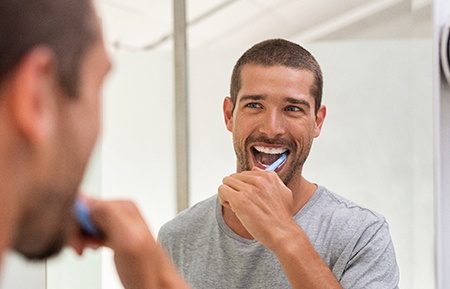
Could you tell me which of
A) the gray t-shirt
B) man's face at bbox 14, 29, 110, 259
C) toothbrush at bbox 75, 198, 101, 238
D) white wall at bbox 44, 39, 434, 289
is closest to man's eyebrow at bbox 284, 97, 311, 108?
the gray t-shirt

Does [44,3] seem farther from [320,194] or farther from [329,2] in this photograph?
[329,2]

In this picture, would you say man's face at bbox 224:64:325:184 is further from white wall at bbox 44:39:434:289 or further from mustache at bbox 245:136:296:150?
white wall at bbox 44:39:434:289

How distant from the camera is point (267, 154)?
0.91m

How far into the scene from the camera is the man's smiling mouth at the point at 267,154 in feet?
2.96

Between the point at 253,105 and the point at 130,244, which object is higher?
the point at 253,105

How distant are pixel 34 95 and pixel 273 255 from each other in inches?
24.3

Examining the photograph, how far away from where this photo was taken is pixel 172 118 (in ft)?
5.07

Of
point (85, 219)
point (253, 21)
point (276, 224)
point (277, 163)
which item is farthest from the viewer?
point (253, 21)

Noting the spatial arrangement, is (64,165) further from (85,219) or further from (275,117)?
(275,117)

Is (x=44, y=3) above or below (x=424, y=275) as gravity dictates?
above

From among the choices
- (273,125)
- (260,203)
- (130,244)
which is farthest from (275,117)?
(130,244)

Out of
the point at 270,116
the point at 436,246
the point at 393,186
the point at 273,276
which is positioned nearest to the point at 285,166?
the point at 270,116

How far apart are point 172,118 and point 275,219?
84 cm

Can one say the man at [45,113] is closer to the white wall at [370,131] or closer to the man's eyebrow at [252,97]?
the man's eyebrow at [252,97]
